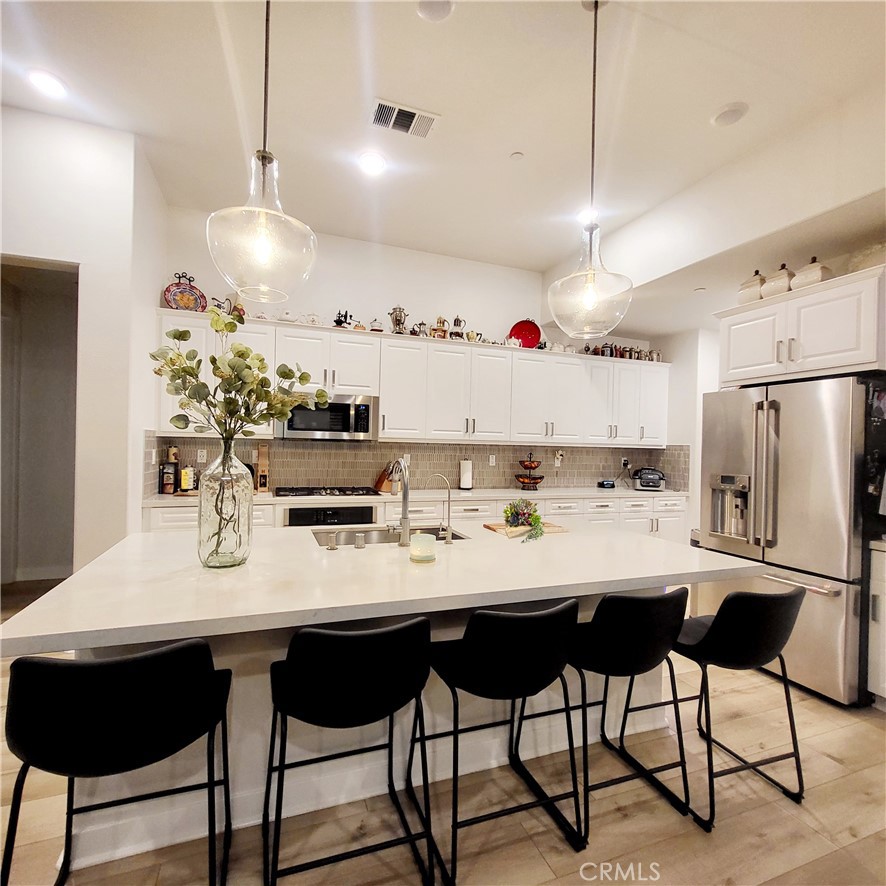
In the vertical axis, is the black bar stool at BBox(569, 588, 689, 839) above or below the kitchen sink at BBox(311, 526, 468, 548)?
below

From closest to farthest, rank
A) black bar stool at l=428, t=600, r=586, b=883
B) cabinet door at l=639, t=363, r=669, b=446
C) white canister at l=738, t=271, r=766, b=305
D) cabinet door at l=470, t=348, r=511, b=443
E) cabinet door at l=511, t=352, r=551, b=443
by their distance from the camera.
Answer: black bar stool at l=428, t=600, r=586, b=883 < white canister at l=738, t=271, r=766, b=305 < cabinet door at l=470, t=348, r=511, b=443 < cabinet door at l=511, t=352, r=551, b=443 < cabinet door at l=639, t=363, r=669, b=446

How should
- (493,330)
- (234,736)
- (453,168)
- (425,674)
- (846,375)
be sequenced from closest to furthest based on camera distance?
(425,674) → (234,736) → (846,375) → (453,168) → (493,330)

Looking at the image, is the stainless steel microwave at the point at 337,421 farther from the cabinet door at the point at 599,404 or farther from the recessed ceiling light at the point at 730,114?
the recessed ceiling light at the point at 730,114

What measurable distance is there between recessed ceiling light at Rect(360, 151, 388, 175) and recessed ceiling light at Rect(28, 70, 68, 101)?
1574 millimetres

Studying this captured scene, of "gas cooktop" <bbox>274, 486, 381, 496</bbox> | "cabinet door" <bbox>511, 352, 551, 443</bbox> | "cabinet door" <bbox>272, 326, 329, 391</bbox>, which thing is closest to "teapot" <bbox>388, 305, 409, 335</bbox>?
"cabinet door" <bbox>272, 326, 329, 391</bbox>

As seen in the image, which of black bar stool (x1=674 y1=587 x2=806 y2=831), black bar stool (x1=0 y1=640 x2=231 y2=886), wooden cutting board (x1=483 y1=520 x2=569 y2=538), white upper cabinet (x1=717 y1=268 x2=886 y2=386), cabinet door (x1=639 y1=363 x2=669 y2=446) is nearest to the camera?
black bar stool (x1=0 y1=640 x2=231 y2=886)

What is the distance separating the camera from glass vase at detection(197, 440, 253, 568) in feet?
5.28

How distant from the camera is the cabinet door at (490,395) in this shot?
435 cm

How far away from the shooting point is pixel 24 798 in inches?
69.8

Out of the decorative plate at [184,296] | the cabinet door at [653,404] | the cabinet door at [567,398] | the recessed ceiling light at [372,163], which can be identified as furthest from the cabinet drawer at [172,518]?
the cabinet door at [653,404]

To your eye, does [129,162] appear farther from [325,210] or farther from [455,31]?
[455,31]

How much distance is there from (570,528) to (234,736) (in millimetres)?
1858

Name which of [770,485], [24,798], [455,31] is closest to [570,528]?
[770,485]

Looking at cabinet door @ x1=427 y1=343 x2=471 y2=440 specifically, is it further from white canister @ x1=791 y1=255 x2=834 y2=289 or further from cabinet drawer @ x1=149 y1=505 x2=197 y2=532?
white canister @ x1=791 y1=255 x2=834 y2=289
